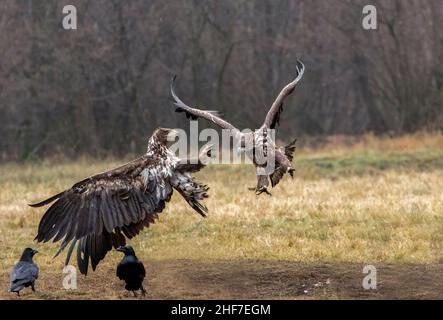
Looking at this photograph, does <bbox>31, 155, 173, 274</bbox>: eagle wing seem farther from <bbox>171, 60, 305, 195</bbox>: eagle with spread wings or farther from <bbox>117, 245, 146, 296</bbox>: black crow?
<bbox>171, 60, 305, 195</bbox>: eagle with spread wings

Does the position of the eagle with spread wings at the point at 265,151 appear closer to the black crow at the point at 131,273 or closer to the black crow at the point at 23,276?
the black crow at the point at 131,273

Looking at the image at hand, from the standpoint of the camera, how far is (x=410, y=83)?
26.7m

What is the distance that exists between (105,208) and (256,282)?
5.76ft

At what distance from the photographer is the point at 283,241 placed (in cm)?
1191

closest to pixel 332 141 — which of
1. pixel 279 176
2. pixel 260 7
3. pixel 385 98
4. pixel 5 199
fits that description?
Answer: pixel 385 98

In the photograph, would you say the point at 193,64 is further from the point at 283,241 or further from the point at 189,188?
the point at 189,188

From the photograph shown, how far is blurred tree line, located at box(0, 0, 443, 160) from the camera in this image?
1017 inches

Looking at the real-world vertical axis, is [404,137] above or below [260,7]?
below

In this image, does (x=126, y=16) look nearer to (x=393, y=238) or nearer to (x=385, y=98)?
(x=385, y=98)

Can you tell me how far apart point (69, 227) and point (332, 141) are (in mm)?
19470

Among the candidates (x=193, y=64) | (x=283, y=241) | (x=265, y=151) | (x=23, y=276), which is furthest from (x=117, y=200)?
(x=193, y=64)

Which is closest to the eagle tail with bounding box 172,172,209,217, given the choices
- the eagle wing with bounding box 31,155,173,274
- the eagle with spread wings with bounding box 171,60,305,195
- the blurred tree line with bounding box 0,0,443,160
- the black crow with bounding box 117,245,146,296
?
the eagle wing with bounding box 31,155,173,274

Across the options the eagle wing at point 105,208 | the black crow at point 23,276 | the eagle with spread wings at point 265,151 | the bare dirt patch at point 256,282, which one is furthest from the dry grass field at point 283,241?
the eagle with spread wings at point 265,151

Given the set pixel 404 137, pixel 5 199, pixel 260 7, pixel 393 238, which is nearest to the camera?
pixel 393 238
